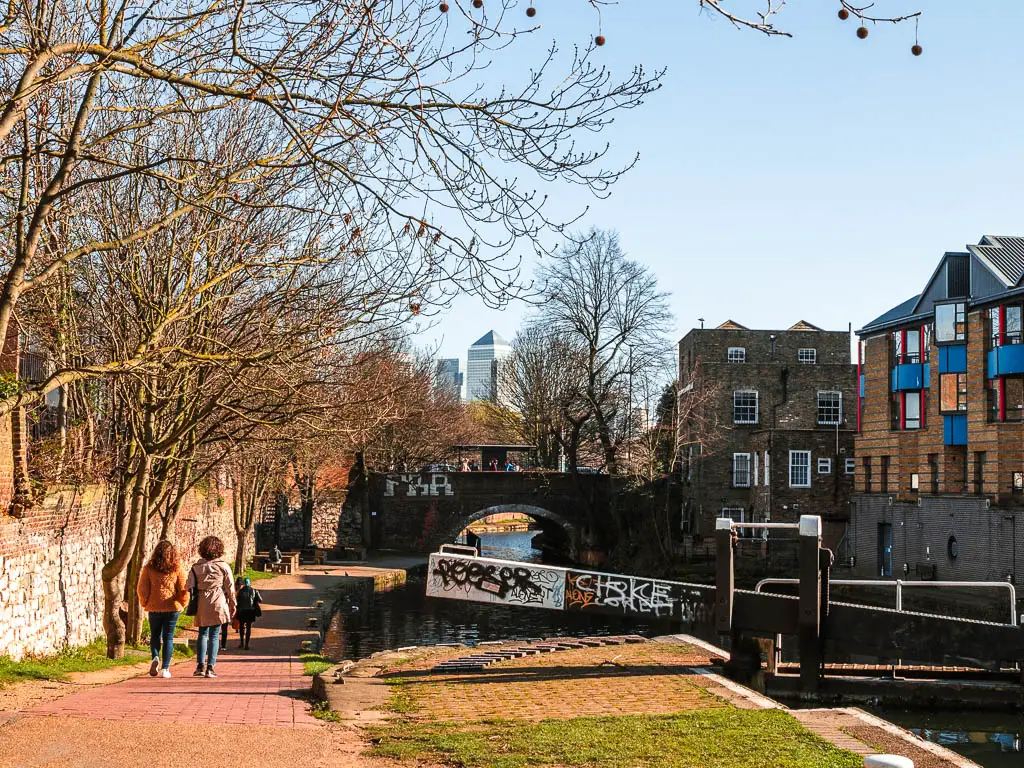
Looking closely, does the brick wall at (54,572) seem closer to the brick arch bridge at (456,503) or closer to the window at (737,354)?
the brick arch bridge at (456,503)

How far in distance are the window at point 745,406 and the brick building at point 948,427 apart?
5.06m

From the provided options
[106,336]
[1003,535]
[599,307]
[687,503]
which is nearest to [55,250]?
[106,336]

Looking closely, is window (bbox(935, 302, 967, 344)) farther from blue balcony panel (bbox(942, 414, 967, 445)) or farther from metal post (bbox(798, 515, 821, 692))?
metal post (bbox(798, 515, 821, 692))

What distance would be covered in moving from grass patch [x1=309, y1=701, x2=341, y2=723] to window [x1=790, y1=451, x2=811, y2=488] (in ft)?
130

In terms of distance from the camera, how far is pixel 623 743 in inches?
351

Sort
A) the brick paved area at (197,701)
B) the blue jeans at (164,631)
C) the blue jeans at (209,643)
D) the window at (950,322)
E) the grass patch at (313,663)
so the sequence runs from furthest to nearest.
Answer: the window at (950,322) → the grass patch at (313,663) → the blue jeans at (209,643) → the blue jeans at (164,631) → the brick paved area at (197,701)

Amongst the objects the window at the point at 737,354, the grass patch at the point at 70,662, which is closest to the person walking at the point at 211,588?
the grass patch at the point at 70,662

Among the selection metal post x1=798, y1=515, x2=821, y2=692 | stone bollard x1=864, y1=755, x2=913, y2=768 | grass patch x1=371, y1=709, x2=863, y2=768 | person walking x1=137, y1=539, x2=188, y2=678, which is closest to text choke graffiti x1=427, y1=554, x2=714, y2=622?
metal post x1=798, y1=515, x2=821, y2=692

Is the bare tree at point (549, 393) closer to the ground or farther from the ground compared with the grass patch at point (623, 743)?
farther from the ground

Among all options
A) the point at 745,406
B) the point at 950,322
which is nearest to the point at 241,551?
the point at 745,406

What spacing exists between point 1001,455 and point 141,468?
30.0m

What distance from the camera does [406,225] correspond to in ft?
26.8

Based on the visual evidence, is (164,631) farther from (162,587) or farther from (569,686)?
(569,686)

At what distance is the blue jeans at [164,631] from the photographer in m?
12.7
